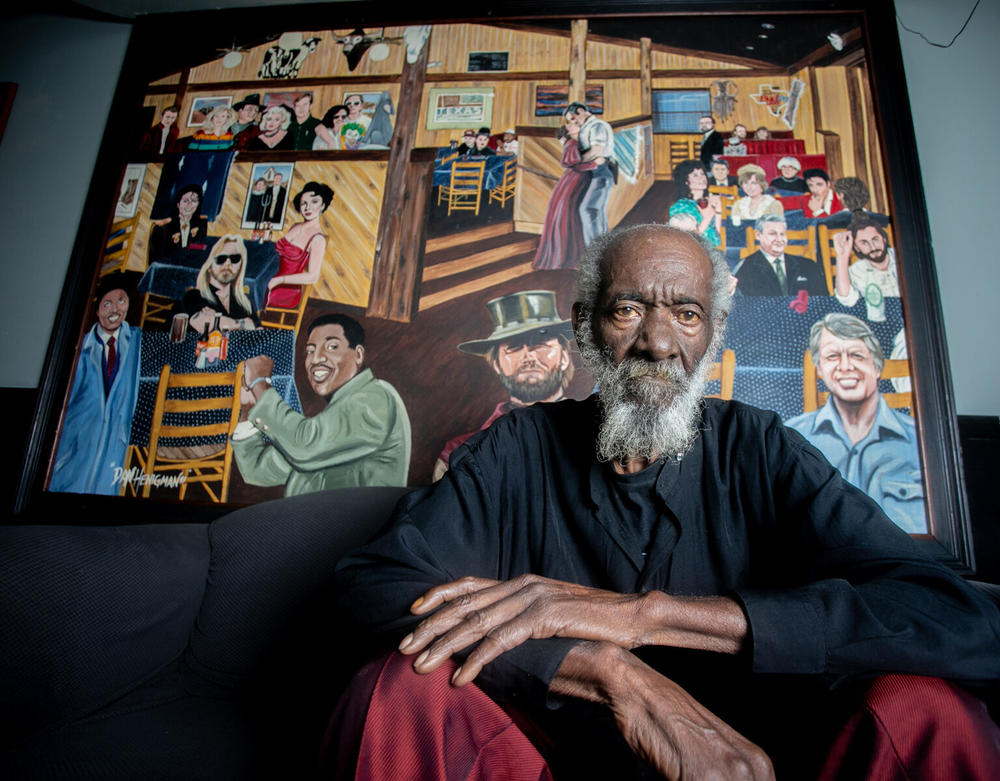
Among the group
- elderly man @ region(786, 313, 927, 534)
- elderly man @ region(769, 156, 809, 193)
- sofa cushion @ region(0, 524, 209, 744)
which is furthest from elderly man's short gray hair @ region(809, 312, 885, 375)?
sofa cushion @ region(0, 524, 209, 744)

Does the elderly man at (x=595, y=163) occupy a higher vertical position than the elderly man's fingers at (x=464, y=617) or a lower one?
higher

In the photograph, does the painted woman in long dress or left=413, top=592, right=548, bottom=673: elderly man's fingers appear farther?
the painted woman in long dress

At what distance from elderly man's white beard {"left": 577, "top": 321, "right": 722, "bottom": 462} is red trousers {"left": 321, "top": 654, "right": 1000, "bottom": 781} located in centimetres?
56

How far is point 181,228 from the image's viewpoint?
2.32m

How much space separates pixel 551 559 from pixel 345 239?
5.34ft

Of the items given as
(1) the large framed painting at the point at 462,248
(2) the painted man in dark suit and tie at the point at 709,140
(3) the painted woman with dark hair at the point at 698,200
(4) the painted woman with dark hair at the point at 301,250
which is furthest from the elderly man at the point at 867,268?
(4) the painted woman with dark hair at the point at 301,250

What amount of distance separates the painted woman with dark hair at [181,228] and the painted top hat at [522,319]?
1331 millimetres

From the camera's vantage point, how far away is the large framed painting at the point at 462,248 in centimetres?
187

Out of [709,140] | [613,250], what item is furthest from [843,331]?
[613,250]

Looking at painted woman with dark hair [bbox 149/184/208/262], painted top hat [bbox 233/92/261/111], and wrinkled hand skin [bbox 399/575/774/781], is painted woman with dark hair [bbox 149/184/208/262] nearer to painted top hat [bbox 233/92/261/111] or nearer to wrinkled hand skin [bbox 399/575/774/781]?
painted top hat [bbox 233/92/261/111]

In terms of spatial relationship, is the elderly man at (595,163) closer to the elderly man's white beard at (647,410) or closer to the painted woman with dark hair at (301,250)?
the elderly man's white beard at (647,410)

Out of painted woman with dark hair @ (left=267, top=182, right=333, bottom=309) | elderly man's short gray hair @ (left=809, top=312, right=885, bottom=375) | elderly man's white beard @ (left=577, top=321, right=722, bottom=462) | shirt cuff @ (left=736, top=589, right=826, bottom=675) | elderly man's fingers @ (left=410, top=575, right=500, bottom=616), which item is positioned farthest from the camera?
painted woman with dark hair @ (left=267, top=182, right=333, bottom=309)

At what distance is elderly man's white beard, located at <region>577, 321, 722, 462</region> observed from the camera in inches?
46.0
